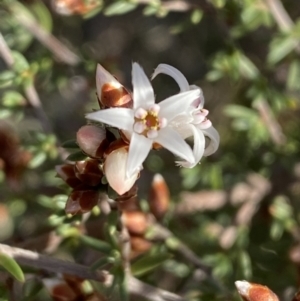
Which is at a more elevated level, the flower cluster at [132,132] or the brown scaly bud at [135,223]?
the flower cluster at [132,132]

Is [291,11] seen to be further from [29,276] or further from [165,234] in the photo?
[29,276]

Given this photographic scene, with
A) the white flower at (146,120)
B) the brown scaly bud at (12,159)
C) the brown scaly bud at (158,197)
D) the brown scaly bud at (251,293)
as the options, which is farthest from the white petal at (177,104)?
the brown scaly bud at (12,159)

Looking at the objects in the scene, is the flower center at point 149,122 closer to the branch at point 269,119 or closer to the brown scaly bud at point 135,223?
the brown scaly bud at point 135,223

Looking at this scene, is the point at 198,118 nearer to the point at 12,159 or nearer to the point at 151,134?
the point at 151,134

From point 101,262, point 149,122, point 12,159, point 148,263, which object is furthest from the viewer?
point 12,159

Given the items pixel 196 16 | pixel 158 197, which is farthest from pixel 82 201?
pixel 196 16
